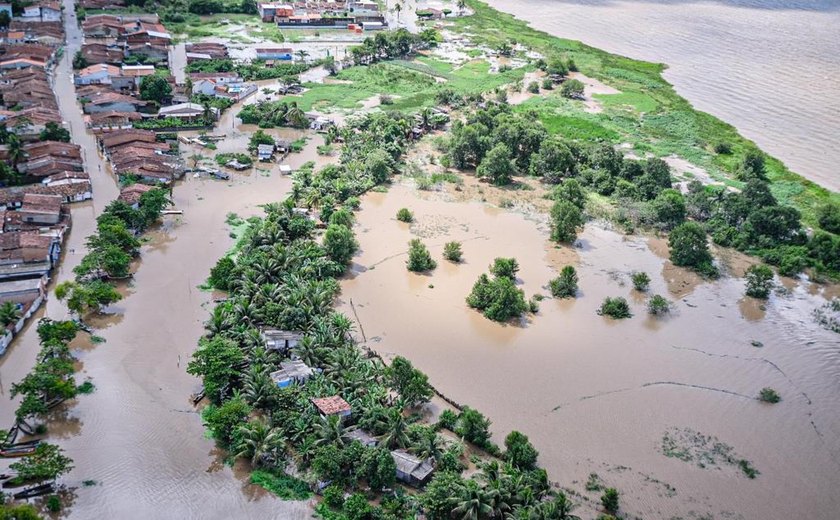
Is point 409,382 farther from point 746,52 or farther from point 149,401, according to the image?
point 746,52

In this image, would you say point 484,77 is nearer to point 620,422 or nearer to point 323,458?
point 620,422

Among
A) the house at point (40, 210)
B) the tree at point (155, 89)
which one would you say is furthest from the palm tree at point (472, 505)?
the tree at point (155, 89)

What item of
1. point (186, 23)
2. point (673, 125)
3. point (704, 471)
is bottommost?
point (704, 471)

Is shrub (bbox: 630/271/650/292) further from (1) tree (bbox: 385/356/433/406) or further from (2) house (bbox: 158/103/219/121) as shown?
(2) house (bbox: 158/103/219/121)

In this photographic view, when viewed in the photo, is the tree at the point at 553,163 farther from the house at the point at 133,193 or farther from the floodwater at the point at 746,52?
the house at the point at 133,193

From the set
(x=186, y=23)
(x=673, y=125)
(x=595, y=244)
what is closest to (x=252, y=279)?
(x=595, y=244)

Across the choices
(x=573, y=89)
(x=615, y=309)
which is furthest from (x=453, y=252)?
(x=573, y=89)

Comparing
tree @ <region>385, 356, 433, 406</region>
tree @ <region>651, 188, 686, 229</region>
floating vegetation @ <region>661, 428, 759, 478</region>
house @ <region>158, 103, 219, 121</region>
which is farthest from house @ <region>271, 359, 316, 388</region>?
house @ <region>158, 103, 219, 121</region>
